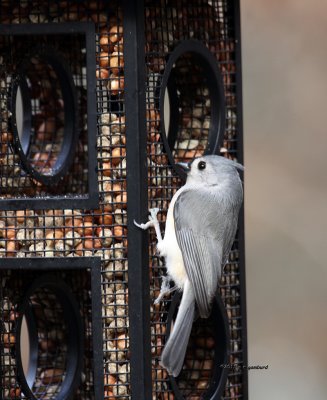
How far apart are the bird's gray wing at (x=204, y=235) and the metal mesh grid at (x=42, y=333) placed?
62cm

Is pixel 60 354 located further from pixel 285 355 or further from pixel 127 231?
pixel 285 355

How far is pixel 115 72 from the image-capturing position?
263 inches

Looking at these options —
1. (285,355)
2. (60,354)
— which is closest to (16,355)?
(60,354)

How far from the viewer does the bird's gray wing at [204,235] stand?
666 centimetres

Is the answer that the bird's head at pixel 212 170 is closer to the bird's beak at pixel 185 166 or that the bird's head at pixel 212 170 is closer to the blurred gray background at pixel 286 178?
the bird's beak at pixel 185 166

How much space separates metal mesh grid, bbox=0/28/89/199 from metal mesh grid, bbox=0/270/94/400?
38cm

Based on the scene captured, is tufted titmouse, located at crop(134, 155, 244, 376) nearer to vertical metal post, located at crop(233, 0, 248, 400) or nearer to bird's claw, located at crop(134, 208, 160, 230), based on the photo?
bird's claw, located at crop(134, 208, 160, 230)

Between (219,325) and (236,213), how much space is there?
19.7 inches

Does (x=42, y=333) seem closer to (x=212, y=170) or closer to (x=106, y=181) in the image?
(x=106, y=181)

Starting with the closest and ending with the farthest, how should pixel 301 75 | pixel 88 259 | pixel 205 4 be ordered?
1. pixel 88 259
2. pixel 205 4
3. pixel 301 75

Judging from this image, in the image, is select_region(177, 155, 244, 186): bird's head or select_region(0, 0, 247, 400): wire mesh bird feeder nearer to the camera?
select_region(0, 0, 247, 400): wire mesh bird feeder

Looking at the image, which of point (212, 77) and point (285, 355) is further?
point (285, 355)

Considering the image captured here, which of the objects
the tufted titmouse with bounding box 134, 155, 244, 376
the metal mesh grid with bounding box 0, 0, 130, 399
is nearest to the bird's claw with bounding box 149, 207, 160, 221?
the tufted titmouse with bounding box 134, 155, 244, 376

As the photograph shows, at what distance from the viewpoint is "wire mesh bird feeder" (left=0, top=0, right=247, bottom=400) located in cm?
666
